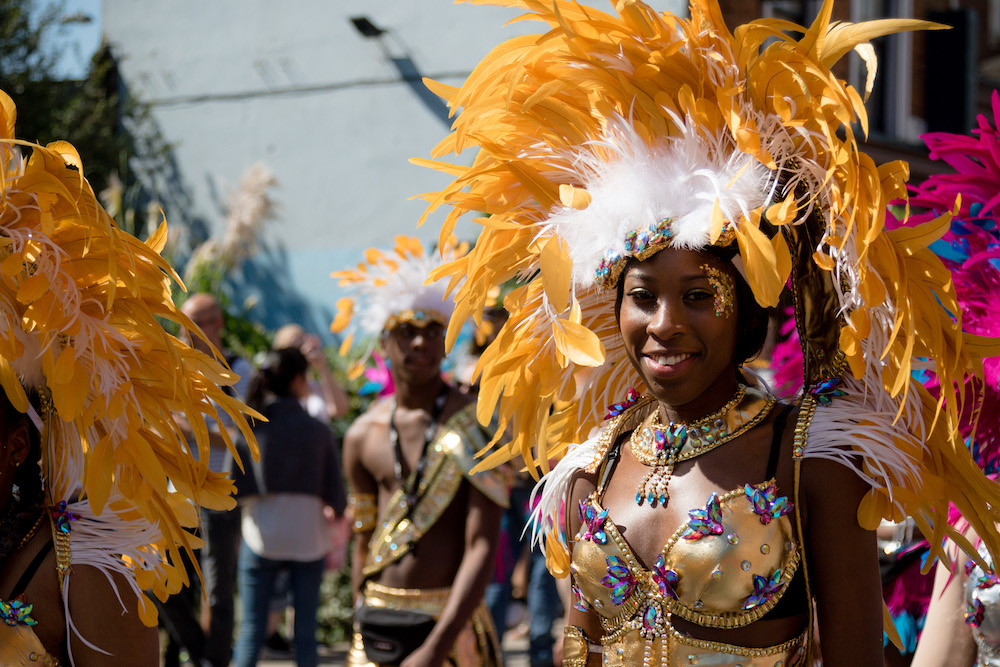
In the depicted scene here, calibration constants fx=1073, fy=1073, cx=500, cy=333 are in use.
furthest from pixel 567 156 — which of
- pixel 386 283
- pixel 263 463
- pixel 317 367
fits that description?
pixel 317 367

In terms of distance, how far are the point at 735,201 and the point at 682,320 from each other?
239 mm

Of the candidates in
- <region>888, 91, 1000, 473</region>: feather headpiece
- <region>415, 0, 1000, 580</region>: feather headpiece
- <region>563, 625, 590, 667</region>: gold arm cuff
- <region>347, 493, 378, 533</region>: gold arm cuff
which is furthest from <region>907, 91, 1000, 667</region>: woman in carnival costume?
<region>347, 493, 378, 533</region>: gold arm cuff

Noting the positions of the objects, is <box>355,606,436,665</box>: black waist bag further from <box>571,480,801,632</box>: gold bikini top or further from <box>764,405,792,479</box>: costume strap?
<box>764,405,792,479</box>: costume strap

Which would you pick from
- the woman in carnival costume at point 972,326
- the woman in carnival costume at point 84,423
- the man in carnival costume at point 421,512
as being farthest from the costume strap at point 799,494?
the man in carnival costume at point 421,512

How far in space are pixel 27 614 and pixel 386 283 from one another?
2.52 meters

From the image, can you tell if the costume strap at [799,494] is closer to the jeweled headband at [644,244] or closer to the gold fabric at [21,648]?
the jeweled headband at [644,244]

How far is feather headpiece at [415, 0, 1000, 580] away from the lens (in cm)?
191

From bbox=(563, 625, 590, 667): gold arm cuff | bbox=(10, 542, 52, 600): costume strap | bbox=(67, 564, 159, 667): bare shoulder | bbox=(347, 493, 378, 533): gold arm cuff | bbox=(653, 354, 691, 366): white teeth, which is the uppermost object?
bbox=(653, 354, 691, 366): white teeth

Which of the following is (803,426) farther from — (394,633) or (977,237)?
(394,633)

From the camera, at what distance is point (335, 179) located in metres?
10.9

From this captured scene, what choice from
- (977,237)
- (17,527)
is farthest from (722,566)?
(17,527)

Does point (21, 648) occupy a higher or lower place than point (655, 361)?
lower

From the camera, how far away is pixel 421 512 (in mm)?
3812

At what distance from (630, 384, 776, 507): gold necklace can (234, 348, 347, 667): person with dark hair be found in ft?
11.3
